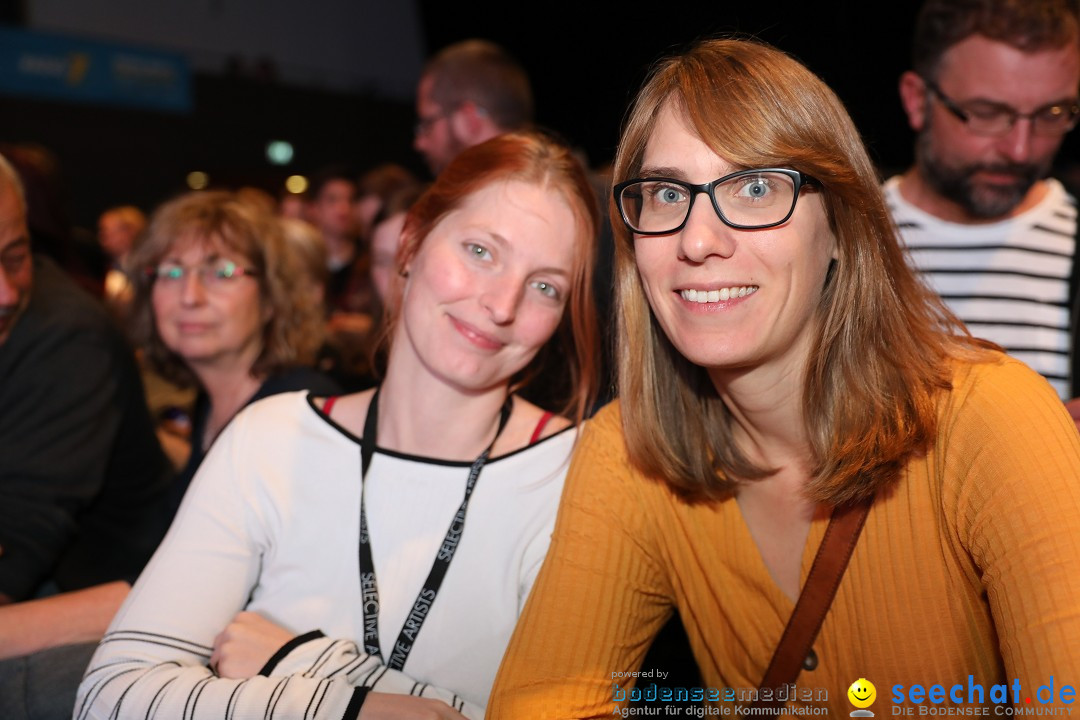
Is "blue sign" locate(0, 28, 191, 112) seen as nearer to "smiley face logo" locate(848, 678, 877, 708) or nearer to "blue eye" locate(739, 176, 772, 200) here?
"blue eye" locate(739, 176, 772, 200)

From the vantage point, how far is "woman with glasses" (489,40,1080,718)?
1462 millimetres

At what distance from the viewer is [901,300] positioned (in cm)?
160

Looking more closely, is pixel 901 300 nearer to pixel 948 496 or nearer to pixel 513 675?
pixel 948 496

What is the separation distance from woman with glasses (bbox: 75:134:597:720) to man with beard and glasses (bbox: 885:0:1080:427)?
134 cm

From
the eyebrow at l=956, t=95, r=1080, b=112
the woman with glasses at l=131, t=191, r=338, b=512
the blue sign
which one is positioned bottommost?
the woman with glasses at l=131, t=191, r=338, b=512

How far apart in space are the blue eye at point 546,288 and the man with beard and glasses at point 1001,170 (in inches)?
49.5

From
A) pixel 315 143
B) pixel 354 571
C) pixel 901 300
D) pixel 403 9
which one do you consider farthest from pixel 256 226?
pixel 403 9

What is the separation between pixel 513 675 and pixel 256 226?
6.87 ft

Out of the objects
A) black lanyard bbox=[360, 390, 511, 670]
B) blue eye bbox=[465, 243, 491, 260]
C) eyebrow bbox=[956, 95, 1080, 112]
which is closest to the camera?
black lanyard bbox=[360, 390, 511, 670]

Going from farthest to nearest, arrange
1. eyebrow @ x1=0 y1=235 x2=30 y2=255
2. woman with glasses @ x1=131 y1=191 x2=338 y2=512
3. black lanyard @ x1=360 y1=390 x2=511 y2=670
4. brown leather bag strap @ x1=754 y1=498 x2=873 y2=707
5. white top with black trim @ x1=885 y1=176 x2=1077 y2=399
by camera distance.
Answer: woman with glasses @ x1=131 y1=191 x2=338 y2=512, white top with black trim @ x1=885 y1=176 x2=1077 y2=399, eyebrow @ x1=0 y1=235 x2=30 y2=255, black lanyard @ x1=360 y1=390 x2=511 y2=670, brown leather bag strap @ x1=754 y1=498 x2=873 y2=707

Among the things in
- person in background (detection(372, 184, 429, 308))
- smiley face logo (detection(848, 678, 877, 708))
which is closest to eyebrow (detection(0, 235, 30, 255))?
person in background (detection(372, 184, 429, 308))

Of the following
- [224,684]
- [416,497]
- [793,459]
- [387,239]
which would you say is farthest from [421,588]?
[387,239]

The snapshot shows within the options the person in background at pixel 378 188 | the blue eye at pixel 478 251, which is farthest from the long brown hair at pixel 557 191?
the person in background at pixel 378 188

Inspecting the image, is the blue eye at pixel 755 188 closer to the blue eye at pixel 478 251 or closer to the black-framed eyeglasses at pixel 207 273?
the blue eye at pixel 478 251
